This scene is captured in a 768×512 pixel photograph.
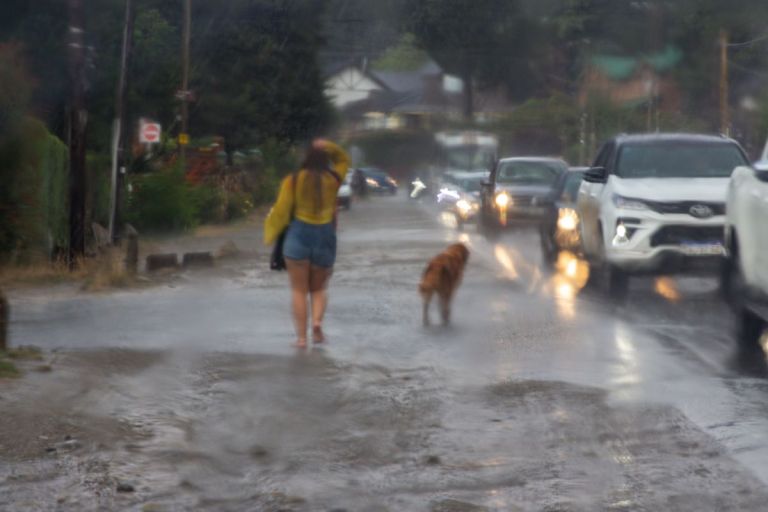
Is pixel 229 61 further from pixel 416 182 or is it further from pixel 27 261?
pixel 27 261

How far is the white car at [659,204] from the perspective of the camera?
1549cm

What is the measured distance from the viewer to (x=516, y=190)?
29.5 m

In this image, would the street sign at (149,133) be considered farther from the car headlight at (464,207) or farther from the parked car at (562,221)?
the parked car at (562,221)

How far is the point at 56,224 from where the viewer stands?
2108 centimetres

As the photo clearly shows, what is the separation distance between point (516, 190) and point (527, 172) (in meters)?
0.89

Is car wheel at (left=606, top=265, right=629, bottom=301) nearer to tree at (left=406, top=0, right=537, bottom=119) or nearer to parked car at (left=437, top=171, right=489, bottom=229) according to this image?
parked car at (left=437, top=171, right=489, bottom=229)

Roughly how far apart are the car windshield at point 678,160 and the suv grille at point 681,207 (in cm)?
106

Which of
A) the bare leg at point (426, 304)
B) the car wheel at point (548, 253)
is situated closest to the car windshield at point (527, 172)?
the car wheel at point (548, 253)

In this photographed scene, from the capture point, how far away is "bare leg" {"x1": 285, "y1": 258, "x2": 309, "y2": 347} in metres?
11.8

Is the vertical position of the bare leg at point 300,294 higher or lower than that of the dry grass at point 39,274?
higher

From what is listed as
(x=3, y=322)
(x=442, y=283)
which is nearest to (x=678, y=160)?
(x=442, y=283)

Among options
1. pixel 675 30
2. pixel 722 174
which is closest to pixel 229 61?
pixel 675 30

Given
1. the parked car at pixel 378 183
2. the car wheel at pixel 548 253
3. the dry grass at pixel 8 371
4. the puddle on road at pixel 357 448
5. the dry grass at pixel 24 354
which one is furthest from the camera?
the parked car at pixel 378 183

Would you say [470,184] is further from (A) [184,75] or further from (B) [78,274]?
(B) [78,274]
